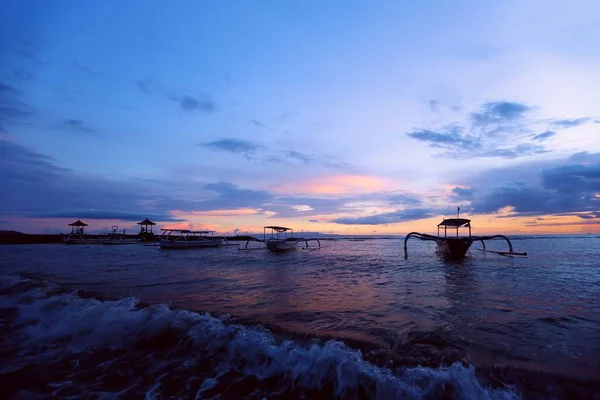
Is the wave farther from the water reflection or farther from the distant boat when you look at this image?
the distant boat

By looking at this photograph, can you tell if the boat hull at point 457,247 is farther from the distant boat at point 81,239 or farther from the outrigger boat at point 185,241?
the distant boat at point 81,239

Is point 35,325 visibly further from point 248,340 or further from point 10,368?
point 248,340

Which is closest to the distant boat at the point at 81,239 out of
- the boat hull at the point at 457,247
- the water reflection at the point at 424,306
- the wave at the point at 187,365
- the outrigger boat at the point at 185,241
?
the outrigger boat at the point at 185,241

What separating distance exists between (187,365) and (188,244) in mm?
56746

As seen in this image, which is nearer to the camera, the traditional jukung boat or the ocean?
the ocean

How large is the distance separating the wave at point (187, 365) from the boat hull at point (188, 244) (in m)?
50.1

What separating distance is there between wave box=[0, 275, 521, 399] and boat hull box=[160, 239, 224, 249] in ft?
164

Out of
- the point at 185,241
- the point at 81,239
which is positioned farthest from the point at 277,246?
the point at 81,239

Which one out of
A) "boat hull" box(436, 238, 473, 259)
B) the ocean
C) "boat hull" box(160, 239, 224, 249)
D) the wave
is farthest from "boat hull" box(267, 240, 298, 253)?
the wave

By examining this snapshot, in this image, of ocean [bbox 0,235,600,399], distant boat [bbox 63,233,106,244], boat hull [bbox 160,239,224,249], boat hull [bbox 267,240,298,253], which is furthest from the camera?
distant boat [bbox 63,233,106,244]

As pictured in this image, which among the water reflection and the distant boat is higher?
the water reflection

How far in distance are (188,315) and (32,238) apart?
94072mm

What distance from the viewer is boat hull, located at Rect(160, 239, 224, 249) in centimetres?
5421

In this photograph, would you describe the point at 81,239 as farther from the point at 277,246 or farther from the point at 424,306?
the point at 424,306
